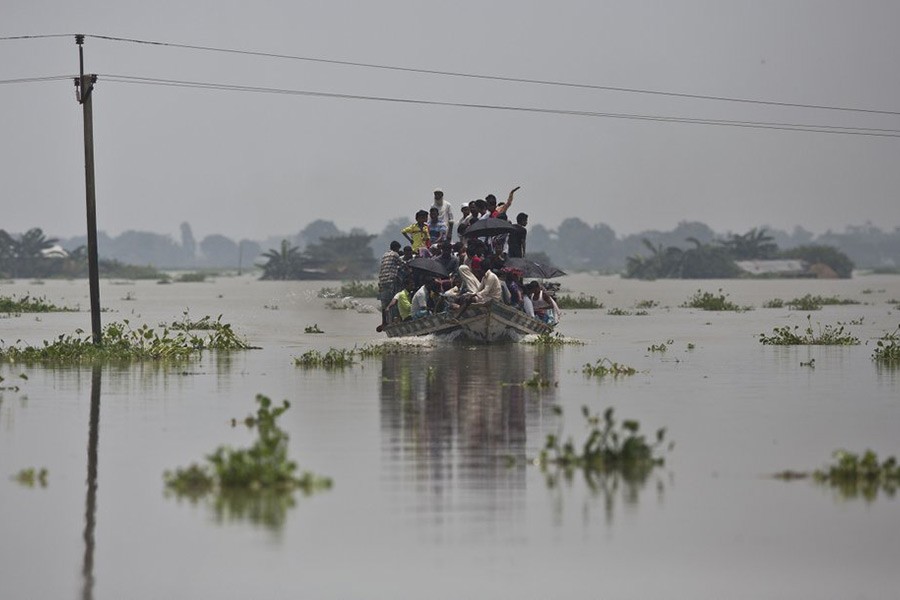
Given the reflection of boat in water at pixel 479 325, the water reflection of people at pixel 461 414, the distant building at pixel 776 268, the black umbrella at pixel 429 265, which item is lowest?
the water reflection of people at pixel 461 414

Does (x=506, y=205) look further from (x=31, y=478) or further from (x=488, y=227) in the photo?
(x=31, y=478)

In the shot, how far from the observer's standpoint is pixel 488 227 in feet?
99.2

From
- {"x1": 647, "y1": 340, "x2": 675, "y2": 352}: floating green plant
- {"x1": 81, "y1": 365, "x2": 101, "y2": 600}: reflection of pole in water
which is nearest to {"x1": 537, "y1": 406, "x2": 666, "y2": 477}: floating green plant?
{"x1": 81, "y1": 365, "x2": 101, "y2": 600}: reflection of pole in water

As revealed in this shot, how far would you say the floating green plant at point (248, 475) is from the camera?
45.4 ft

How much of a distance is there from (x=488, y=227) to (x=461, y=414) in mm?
11348

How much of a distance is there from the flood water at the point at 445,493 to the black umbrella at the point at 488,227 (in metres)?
3.81

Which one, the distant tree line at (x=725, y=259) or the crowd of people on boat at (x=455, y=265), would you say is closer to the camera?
the crowd of people on boat at (x=455, y=265)

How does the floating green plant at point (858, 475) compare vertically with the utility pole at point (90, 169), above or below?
below

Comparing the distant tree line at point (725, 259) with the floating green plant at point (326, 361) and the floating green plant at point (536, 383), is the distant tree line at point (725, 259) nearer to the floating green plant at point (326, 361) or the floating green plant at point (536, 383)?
the floating green plant at point (326, 361)

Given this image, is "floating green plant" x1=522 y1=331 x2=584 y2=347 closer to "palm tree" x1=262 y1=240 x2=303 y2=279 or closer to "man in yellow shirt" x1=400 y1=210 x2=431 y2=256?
"man in yellow shirt" x1=400 y1=210 x2=431 y2=256

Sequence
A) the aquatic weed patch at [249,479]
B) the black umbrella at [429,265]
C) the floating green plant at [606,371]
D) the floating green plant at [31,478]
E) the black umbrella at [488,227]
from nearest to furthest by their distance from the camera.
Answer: the aquatic weed patch at [249,479], the floating green plant at [31,478], the floating green plant at [606,371], the black umbrella at [488,227], the black umbrella at [429,265]

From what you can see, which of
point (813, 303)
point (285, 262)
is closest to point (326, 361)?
point (813, 303)

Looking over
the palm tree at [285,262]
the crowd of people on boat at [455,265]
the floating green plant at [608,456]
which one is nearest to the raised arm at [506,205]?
the crowd of people on boat at [455,265]

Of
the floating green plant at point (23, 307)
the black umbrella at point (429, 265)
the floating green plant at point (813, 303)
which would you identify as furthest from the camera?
the floating green plant at point (813, 303)
